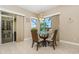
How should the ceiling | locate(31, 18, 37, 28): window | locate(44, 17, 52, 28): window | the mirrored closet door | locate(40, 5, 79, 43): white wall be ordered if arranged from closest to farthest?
1. locate(40, 5, 79, 43): white wall
2. the mirrored closet door
3. the ceiling
4. locate(31, 18, 37, 28): window
5. locate(44, 17, 52, 28): window

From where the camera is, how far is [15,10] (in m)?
6.32

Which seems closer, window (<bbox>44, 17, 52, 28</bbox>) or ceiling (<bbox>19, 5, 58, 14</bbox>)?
ceiling (<bbox>19, 5, 58, 14</bbox>)

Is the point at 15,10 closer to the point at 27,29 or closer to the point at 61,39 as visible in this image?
the point at 27,29

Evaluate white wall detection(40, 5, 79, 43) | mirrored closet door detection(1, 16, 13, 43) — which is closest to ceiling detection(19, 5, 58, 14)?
white wall detection(40, 5, 79, 43)

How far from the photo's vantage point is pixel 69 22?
6176 mm

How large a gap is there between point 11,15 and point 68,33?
162 inches

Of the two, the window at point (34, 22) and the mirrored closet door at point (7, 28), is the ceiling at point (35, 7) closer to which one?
the window at point (34, 22)

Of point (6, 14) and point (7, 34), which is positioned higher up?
point (6, 14)

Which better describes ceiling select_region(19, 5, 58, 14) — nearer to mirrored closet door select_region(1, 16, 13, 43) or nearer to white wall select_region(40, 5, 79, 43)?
white wall select_region(40, 5, 79, 43)

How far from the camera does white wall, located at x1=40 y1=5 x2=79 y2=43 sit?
5.72 m

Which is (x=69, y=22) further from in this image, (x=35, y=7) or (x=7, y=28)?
(x=7, y=28)

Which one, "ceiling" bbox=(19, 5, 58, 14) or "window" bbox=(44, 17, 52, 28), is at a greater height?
"ceiling" bbox=(19, 5, 58, 14)

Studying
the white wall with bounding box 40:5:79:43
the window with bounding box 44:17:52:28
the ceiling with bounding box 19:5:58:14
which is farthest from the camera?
the window with bounding box 44:17:52:28
